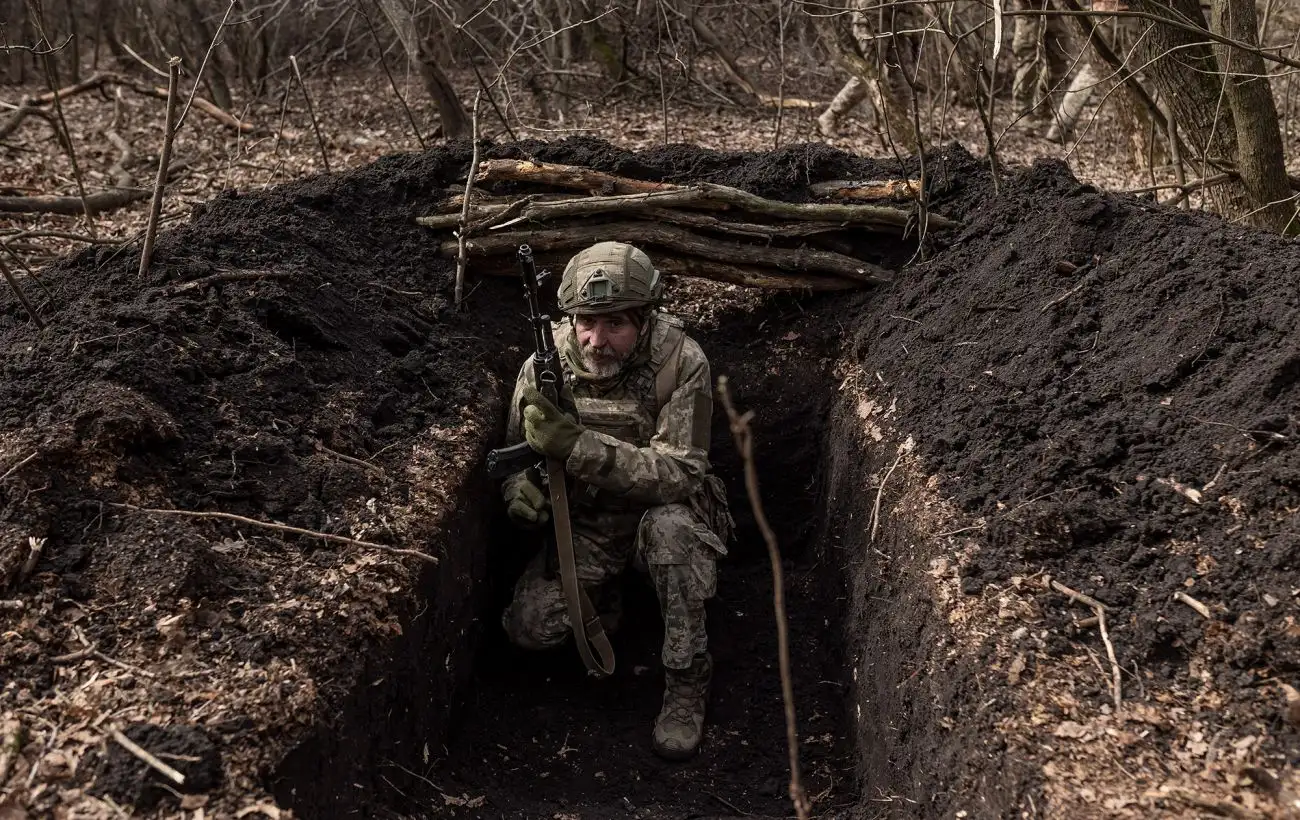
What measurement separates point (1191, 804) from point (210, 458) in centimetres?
339

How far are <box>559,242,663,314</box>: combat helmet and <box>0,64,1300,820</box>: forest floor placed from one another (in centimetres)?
84

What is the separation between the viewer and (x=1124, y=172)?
29.5ft

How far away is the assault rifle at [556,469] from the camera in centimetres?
452

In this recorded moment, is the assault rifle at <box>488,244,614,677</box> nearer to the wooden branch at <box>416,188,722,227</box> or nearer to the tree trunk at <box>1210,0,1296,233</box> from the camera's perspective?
the wooden branch at <box>416,188,722,227</box>

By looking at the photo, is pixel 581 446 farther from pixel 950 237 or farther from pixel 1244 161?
pixel 1244 161

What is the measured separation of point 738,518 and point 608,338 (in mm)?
1783

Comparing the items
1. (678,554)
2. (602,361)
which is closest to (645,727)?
(678,554)

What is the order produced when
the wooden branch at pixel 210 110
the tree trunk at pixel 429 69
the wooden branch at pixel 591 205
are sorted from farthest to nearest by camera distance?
the wooden branch at pixel 210 110
the tree trunk at pixel 429 69
the wooden branch at pixel 591 205

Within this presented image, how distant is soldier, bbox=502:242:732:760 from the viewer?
4781mm

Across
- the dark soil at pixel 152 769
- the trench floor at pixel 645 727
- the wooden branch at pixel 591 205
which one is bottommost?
the trench floor at pixel 645 727

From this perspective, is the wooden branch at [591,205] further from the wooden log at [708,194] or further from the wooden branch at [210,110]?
the wooden branch at [210,110]

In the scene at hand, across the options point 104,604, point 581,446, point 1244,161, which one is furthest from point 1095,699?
point 1244,161

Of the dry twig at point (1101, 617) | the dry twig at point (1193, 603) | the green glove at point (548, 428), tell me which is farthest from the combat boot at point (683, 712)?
the dry twig at point (1193, 603)

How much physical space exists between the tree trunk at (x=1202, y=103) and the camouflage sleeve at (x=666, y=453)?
10.1ft
